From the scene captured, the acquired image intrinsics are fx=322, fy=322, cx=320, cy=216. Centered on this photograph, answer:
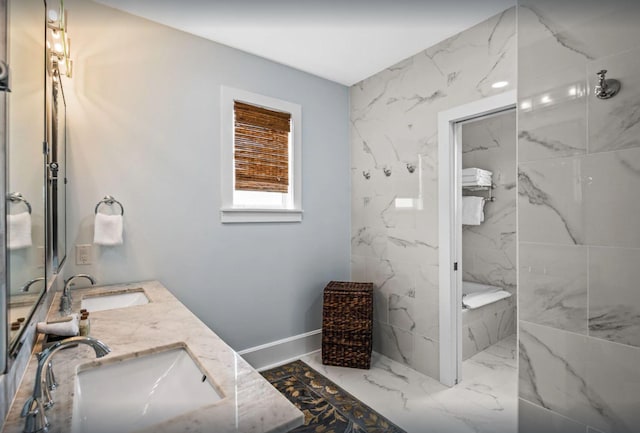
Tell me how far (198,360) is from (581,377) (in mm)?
1487

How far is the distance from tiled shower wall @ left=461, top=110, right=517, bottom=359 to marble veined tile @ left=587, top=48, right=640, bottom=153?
85.7 inches

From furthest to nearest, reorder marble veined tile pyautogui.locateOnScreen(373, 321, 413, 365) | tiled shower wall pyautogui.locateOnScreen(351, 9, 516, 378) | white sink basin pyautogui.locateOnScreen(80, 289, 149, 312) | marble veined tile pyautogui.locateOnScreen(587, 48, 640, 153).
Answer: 1. marble veined tile pyautogui.locateOnScreen(373, 321, 413, 365)
2. tiled shower wall pyautogui.locateOnScreen(351, 9, 516, 378)
3. white sink basin pyautogui.locateOnScreen(80, 289, 149, 312)
4. marble veined tile pyautogui.locateOnScreen(587, 48, 640, 153)

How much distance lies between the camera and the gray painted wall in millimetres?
1975

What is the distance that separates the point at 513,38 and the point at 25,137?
2.50 m

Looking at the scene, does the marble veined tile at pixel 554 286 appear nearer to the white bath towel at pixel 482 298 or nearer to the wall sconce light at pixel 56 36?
the white bath towel at pixel 482 298

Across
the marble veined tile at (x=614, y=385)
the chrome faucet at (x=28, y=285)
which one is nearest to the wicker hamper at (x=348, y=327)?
the marble veined tile at (x=614, y=385)

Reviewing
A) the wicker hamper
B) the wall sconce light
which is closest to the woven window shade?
the wicker hamper

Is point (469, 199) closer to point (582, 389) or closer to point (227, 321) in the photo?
point (582, 389)

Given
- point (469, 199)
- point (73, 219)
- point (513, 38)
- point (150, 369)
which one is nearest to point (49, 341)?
point (150, 369)

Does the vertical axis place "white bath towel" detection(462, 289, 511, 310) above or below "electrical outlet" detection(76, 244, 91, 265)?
below

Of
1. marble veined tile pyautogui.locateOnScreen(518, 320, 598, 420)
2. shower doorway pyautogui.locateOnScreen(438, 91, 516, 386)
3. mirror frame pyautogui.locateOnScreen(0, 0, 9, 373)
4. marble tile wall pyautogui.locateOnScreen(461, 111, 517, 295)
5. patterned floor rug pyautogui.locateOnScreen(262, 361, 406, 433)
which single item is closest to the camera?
mirror frame pyautogui.locateOnScreen(0, 0, 9, 373)

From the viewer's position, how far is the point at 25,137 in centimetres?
87

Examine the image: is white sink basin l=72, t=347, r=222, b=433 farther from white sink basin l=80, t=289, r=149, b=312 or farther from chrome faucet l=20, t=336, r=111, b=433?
white sink basin l=80, t=289, r=149, b=312

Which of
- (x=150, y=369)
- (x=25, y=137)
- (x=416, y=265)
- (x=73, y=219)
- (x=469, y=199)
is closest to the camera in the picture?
(x=25, y=137)
